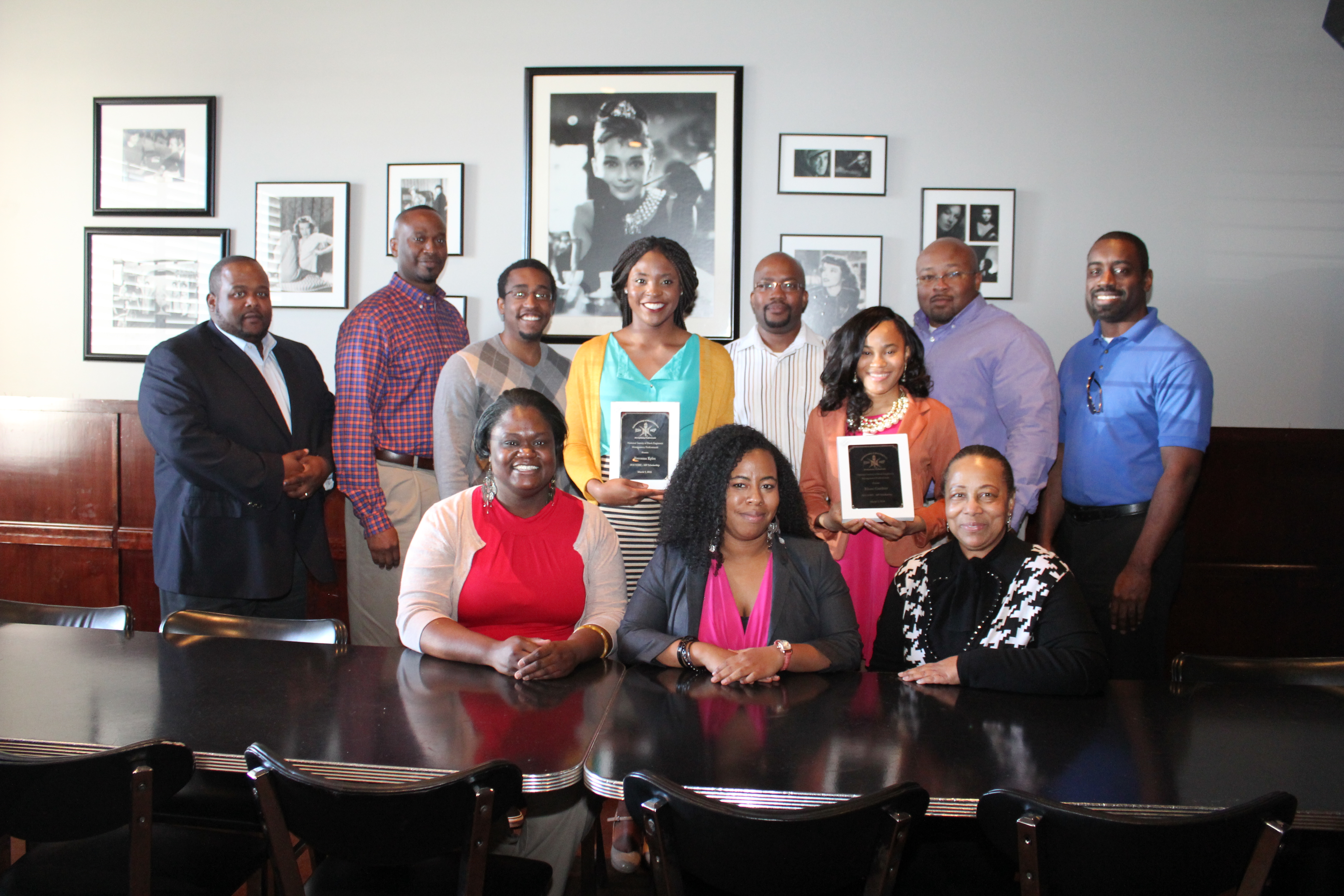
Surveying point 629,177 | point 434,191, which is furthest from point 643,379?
point 434,191

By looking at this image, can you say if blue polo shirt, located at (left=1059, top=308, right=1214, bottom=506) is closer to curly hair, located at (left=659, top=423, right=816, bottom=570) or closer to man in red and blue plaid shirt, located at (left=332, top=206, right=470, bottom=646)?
curly hair, located at (left=659, top=423, right=816, bottom=570)

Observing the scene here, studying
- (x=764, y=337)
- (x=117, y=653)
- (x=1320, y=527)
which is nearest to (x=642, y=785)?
(x=117, y=653)

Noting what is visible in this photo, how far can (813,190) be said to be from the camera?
4898 mm

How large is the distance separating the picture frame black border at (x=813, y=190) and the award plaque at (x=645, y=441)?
7.85 feet

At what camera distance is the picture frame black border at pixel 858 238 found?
16.1 feet

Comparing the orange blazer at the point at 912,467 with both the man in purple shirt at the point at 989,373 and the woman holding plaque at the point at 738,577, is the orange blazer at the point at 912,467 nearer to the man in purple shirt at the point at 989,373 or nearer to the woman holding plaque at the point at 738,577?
the man in purple shirt at the point at 989,373

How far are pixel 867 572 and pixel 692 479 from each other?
0.79 metres

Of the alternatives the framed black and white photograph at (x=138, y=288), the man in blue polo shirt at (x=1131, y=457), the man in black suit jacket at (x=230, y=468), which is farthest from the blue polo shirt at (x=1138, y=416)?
the framed black and white photograph at (x=138, y=288)

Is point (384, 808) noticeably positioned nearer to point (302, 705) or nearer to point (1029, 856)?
point (302, 705)

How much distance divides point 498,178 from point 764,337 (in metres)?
2.26

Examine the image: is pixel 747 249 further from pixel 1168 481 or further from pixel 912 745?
pixel 912 745

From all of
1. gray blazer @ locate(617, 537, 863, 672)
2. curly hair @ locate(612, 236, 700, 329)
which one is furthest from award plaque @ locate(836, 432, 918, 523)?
curly hair @ locate(612, 236, 700, 329)

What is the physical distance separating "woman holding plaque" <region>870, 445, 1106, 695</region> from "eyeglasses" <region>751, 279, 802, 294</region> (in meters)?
1.20

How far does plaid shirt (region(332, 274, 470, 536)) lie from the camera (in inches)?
140
